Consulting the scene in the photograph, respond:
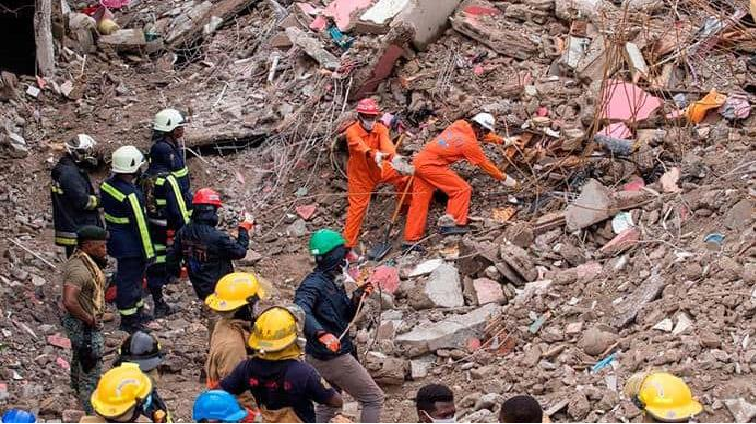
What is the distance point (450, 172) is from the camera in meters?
10.7

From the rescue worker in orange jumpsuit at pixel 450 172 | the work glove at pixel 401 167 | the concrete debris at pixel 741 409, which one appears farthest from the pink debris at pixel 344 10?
the concrete debris at pixel 741 409

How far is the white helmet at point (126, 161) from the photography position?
8.91 m

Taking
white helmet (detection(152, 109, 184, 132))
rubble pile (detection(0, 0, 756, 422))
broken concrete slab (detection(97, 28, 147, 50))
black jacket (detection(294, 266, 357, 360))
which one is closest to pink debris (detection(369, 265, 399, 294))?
rubble pile (detection(0, 0, 756, 422))

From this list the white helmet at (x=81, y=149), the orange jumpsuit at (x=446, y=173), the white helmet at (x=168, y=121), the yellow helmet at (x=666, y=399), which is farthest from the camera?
the orange jumpsuit at (x=446, y=173)

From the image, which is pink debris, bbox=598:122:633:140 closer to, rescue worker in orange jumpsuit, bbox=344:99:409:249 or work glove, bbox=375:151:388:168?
rescue worker in orange jumpsuit, bbox=344:99:409:249

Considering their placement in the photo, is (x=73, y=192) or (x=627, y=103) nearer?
(x=73, y=192)

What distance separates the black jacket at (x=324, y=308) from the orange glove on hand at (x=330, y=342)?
0.12 metres

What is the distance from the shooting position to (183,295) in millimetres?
10547

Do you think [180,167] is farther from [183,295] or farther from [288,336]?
[288,336]

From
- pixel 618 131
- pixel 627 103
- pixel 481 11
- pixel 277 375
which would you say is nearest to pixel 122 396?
pixel 277 375

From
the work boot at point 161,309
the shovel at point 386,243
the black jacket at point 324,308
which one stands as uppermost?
the black jacket at point 324,308

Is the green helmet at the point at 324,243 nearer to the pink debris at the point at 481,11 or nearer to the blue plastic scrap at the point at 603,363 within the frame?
the blue plastic scrap at the point at 603,363

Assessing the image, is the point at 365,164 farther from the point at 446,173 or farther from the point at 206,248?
the point at 206,248

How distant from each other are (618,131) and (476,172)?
1.42 meters
